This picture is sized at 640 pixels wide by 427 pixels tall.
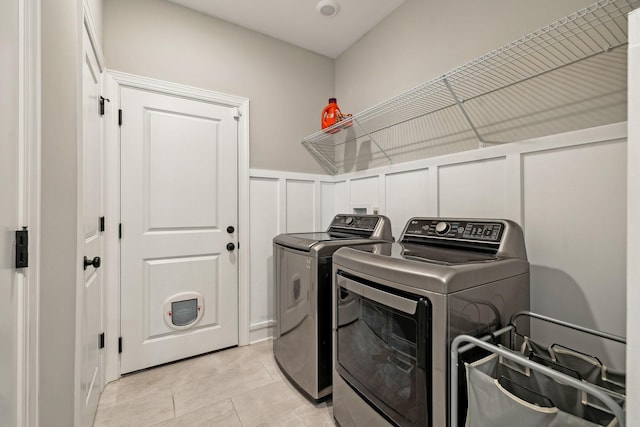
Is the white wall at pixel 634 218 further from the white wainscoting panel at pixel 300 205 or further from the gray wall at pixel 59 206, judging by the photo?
the white wainscoting panel at pixel 300 205

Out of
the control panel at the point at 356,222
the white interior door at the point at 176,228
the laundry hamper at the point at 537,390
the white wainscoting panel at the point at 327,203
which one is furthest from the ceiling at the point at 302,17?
the laundry hamper at the point at 537,390

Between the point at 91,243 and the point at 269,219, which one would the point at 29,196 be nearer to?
the point at 91,243

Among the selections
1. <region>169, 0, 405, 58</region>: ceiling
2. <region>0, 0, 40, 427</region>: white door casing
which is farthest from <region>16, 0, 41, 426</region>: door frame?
<region>169, 0, 405, 58</region>: ceiling

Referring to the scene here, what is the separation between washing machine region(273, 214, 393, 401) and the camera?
1606mm

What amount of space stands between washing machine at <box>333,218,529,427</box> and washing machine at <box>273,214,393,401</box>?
0.17 metres

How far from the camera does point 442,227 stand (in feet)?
5.03

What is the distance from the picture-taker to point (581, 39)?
4.09ft

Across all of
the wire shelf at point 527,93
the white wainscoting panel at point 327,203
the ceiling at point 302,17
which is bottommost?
the white wainscoting panel at point 327,203

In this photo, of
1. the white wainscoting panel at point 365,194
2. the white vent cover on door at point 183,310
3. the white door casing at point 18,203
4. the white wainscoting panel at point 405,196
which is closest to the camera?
the white door casing at point 18,203

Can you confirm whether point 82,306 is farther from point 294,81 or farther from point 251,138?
point 294,81

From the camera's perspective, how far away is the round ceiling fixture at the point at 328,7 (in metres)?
2.12

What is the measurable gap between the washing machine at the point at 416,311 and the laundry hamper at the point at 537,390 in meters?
0.08

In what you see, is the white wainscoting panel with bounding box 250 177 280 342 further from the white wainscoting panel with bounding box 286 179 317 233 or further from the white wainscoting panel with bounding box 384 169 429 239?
the white wainscoting panel with bounding box 384 169 429 239

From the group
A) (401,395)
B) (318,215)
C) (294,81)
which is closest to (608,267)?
(401,395)
